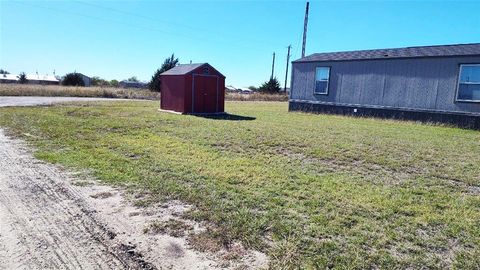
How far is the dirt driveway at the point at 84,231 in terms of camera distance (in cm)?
236

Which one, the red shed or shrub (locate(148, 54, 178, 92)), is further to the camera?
shrub (locate(148, 54, 178, 92))

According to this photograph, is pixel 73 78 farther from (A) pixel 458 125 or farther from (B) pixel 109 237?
(B) pixel 109 237

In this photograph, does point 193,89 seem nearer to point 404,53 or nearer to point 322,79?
point 322,79

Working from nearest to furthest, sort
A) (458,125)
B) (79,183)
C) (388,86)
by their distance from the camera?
(79,183) → (458,125) → (388,86)

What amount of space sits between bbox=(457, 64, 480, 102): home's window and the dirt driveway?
42.6 feet

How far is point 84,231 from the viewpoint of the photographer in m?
2.81

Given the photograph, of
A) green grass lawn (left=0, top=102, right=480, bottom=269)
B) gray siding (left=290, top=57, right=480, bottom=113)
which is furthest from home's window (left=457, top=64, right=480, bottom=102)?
green grass lawn (left=0, top=102, right=480, bottom=269)

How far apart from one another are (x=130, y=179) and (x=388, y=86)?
1331 centimetres

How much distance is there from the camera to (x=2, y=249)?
2.49 meters

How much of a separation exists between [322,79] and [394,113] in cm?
408

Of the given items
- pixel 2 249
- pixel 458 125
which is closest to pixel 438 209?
pixel 2 249

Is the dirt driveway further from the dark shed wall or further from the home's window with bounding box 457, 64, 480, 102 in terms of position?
the home's window with bounding box 457, 64, 480, 102

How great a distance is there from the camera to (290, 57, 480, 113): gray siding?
12859mm

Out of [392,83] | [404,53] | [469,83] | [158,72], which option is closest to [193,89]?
[392,83]
